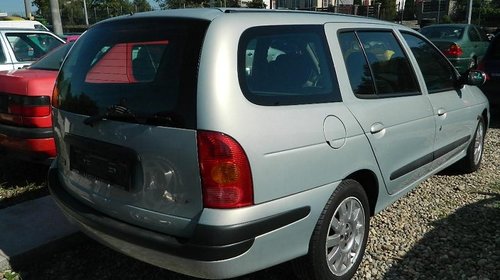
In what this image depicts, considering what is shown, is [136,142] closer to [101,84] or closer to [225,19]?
[101,84]

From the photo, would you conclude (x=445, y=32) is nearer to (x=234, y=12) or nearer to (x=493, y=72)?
(x=493, y=72)

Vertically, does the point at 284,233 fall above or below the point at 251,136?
below

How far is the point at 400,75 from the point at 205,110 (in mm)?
1969

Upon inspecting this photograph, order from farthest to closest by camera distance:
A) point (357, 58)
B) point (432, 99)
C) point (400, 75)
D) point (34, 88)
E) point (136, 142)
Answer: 1. point (34, 88)
2. point (432, 99)
3. point (400, 75)
4. point (357, 58)
5. point (136, 142)

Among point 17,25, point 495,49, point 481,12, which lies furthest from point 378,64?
point 481,12

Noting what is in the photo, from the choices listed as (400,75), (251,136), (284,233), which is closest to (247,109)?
(251,136)

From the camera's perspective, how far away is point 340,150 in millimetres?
2670

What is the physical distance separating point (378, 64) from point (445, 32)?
34.0 ft

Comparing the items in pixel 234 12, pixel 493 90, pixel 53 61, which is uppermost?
pixel 234 12

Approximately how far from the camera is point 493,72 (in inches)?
302

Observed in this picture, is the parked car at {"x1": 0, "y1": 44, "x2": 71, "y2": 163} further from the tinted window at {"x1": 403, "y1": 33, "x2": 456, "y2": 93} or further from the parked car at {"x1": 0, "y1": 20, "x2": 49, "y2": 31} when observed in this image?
the parked car at {"x1": 0, "y1": 20, "x2": 49, "y2": 31}

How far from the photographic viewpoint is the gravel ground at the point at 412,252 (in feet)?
10.4

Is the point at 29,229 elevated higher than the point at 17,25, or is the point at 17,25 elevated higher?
the point at 17,25

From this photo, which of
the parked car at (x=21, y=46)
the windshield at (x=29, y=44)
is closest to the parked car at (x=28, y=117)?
the parked car at (x=21, y=46)
